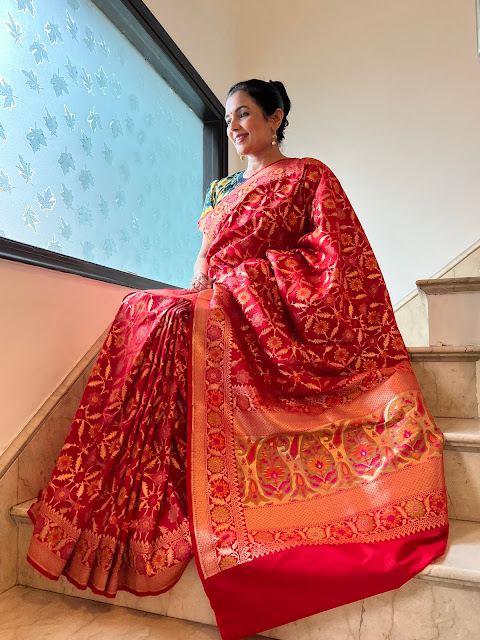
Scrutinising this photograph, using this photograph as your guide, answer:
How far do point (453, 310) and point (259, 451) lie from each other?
0.86m

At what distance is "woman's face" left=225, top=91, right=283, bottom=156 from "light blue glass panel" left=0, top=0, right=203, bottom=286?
0.51 metres

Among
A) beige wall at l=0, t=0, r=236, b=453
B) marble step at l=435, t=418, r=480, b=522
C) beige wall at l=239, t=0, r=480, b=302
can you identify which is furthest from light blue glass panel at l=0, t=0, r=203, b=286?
marble step at l=435, t=418, r=480, b=522

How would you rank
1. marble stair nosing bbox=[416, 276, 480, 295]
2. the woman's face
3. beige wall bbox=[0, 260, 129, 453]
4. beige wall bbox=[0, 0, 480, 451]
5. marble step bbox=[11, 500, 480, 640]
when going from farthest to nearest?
beige wall bbox=[0, 0, 480, 451] → the woman's face → marble stair nosing bbox=[416, 276, 480, 295] → beige wall bbox=[0, 260, 129, 453] → marble step bbox=[11, 500, 480, 640]

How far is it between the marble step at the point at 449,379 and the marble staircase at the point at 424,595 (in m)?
0.03

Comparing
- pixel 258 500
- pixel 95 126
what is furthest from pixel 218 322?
pixel 95 126

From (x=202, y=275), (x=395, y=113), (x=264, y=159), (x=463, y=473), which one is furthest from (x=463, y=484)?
(x=395, y=113)

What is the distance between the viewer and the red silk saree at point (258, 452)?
35.7 inches

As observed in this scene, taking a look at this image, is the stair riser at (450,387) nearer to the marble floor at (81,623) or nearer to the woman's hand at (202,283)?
the woman's hand at (202,283)

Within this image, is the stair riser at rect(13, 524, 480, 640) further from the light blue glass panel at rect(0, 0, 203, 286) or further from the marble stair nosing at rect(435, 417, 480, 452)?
the light blue glass panel at rect(0, 0, 203, 286)

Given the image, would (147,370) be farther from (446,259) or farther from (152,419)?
(446,259)

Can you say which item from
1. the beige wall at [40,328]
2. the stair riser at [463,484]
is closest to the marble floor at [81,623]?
the beige wall at [40,328]

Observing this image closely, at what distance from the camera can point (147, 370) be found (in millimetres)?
1165

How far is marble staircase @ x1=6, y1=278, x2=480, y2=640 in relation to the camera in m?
0.86

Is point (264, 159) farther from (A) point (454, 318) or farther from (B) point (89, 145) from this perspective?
(A) point (454, 318)
